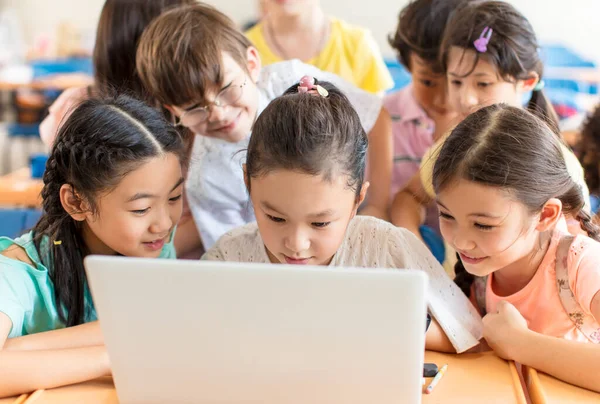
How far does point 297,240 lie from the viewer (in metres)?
1.17

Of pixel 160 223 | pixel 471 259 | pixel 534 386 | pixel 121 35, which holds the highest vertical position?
pixel 121 35

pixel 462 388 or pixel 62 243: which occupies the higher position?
pixel 62 243

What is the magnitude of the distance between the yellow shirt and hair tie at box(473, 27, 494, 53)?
2.19 ft

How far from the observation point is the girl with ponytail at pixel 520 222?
1194 mm

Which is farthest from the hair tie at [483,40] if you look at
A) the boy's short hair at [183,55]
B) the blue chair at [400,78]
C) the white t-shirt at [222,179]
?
the blue chair at [400,78]

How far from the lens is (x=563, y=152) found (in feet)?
4.23

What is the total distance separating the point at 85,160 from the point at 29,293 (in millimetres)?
257

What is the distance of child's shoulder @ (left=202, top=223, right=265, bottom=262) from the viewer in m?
1.38

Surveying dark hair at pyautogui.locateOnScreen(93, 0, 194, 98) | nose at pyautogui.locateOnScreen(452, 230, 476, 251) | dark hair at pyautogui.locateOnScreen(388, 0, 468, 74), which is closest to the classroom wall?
dark hair at pyautogui.locateOnScreen(388, 0, 468, 74)

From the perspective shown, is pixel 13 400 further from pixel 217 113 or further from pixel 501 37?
pixel 501 37

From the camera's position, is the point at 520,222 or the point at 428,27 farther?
the point at 428,27

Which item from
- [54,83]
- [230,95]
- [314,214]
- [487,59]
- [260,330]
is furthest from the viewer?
[54,83]

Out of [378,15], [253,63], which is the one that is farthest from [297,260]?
[378,15]

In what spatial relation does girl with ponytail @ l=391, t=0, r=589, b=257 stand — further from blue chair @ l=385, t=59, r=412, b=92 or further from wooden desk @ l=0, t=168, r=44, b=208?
blue chair @ l=385, t=59, r=412, b=92
